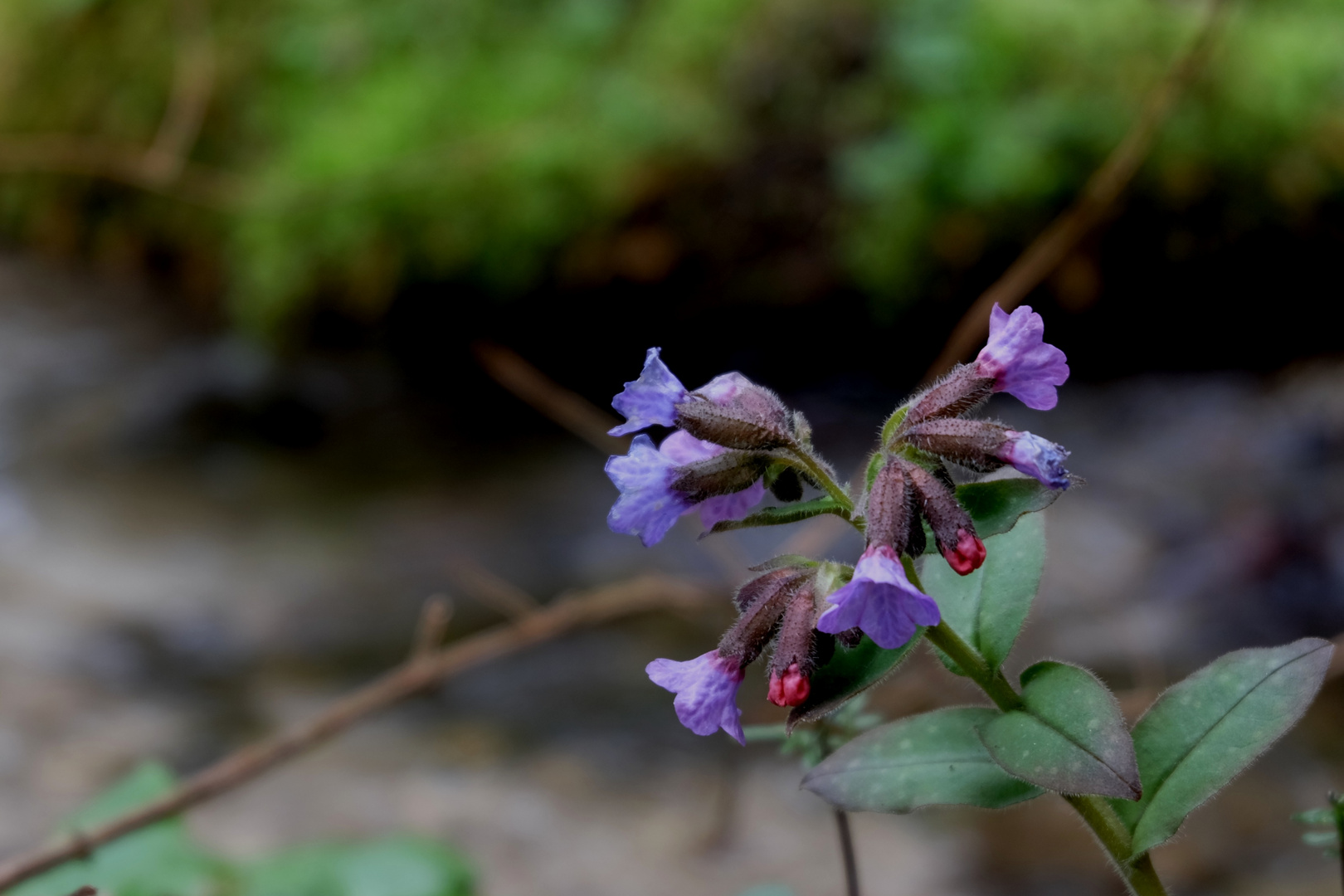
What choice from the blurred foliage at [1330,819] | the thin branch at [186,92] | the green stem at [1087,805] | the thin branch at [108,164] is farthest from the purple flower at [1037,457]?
the thin branch at [186,92]

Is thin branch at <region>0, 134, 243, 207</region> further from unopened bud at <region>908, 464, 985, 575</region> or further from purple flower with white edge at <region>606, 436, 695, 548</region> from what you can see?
unopened bud at <region>908, 464, 985, 575</region>

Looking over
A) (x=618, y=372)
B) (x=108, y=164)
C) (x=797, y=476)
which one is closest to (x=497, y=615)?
(x=618, y=372)

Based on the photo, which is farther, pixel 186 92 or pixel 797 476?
pixel 186 92

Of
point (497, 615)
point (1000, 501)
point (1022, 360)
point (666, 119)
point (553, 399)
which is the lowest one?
point (1000, 501)

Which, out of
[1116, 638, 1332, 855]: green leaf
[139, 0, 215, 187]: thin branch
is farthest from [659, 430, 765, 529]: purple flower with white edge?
[139, 0, 215, 187]: thin branch

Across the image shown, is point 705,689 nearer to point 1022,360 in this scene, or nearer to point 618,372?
point 1022,360

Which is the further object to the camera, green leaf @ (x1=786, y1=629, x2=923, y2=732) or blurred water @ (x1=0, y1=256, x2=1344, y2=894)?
blurred water @ (x1=0, y1=256, x2=1344, y2=894)

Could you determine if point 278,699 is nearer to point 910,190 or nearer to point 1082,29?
point 910,190

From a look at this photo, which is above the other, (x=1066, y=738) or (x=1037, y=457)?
(x=1037, y=457)
